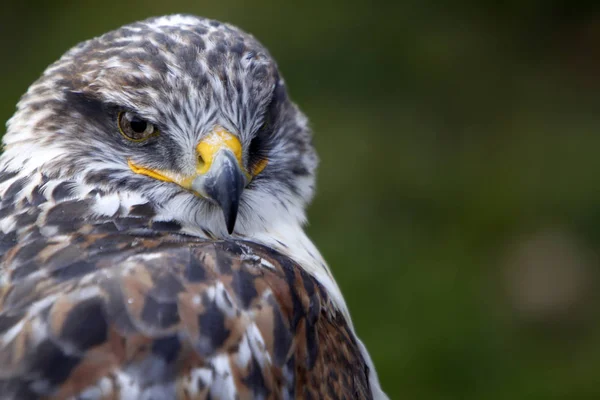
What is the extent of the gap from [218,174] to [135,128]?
34 centimetres

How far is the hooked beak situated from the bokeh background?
301 centimetres

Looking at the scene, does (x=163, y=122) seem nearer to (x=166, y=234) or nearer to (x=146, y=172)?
(x=146, y=172)

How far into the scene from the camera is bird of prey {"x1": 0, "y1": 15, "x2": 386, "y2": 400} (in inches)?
87.7

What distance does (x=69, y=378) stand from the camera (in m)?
2.17

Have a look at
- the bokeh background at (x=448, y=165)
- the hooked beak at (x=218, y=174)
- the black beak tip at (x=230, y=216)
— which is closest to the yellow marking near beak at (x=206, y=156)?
the hooked beak at (x=218, y=174)

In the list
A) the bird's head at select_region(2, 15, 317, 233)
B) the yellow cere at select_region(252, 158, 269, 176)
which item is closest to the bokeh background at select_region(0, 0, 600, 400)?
the yellow cere at select_region(252, 158, 269, 176)

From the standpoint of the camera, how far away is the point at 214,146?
2760mm

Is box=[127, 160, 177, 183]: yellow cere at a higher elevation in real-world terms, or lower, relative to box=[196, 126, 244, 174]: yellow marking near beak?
lower

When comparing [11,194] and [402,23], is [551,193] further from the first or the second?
[11,194]

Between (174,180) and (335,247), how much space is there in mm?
3534

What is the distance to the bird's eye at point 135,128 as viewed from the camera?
110 inches

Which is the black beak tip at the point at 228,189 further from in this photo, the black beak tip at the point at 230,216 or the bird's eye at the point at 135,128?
→ the bird's eye at the point at 135,128

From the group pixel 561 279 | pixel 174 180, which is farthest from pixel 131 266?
pixel 561 279

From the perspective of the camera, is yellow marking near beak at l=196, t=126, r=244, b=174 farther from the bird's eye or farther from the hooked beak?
the bird's eye
